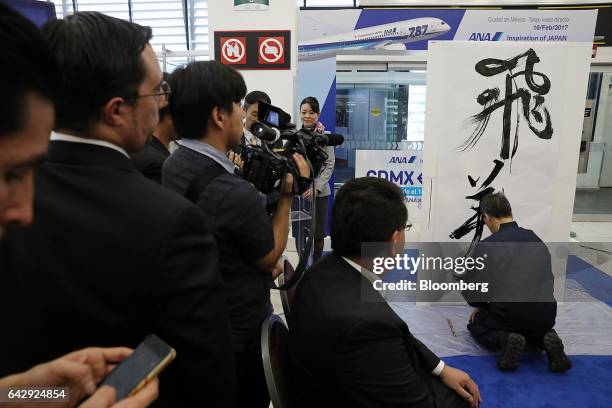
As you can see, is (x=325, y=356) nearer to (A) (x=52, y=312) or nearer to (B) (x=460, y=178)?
(A) (x=52, y=312)

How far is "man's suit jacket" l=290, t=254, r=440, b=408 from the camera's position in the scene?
42.1 inches

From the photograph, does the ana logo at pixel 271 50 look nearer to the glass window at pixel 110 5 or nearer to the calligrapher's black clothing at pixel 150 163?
the calligrapher's black clothing at pixel 150 163

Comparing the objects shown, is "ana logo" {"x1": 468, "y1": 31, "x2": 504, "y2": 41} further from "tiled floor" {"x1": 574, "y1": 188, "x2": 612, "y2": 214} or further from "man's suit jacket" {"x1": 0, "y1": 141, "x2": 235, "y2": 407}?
"man's suit jacket" {"x1": 0, "y1": 141, "x2": 235, "y2": 407}

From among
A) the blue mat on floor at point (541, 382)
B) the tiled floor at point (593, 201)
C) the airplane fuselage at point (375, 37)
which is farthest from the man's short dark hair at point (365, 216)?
the tiled floor at point (593, 201)

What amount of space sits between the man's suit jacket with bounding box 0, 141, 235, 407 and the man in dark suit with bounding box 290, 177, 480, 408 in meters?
0.50

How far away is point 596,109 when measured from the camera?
6754 millimetres

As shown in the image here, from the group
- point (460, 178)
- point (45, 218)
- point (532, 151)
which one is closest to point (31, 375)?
point (45, 218)

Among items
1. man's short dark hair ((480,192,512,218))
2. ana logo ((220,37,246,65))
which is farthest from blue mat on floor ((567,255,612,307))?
ana logo ((220,37,246,65))

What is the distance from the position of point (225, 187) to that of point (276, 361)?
50cm

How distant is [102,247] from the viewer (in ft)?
2.06

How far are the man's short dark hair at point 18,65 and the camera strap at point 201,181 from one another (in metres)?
0.68

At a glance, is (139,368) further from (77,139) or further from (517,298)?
(517,298)

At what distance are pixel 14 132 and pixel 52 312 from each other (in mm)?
335

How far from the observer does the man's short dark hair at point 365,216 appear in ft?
4.11
